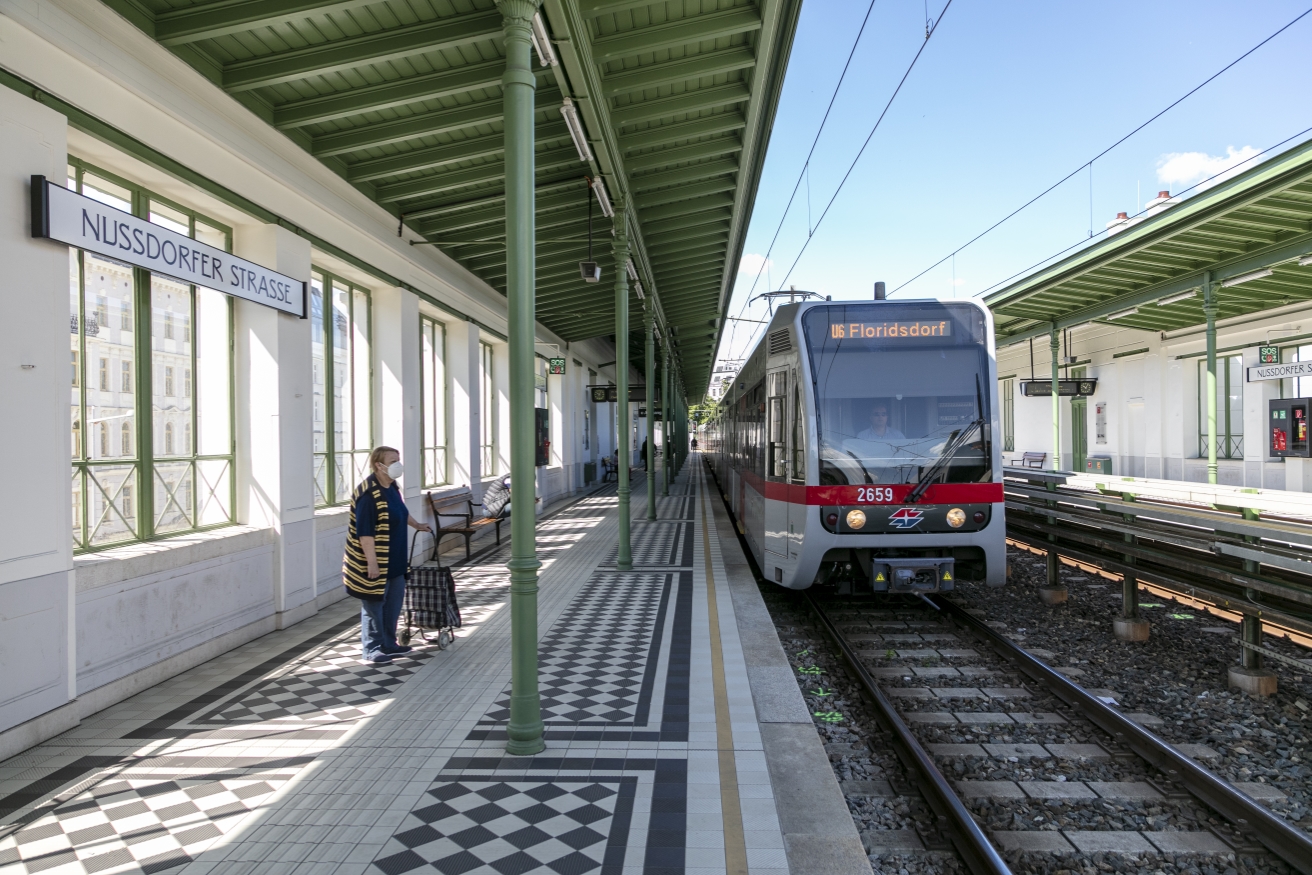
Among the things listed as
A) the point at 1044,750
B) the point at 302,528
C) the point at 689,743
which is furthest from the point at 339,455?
the point at 1044,750

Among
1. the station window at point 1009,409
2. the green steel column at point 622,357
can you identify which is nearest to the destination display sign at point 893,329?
the green steel column at point 622,357

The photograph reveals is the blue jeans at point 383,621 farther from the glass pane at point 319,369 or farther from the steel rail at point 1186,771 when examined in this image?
the steel rail at point 1186,771

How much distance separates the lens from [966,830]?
11.8 ft

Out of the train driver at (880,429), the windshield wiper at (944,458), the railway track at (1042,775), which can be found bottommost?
the railway track at (1042,775)

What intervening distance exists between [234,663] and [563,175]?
6.62 metres

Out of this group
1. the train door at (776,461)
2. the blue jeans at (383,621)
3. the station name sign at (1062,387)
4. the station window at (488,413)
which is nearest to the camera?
the blue jeans at (383,621)

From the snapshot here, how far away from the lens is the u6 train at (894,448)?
717 centimetres

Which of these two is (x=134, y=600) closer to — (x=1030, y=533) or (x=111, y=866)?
(x=111, y=866)

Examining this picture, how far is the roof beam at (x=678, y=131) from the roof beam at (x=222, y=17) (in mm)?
4303

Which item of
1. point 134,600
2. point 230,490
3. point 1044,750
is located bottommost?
point 1044,750

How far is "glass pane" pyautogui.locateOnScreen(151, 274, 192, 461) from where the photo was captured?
250 inches

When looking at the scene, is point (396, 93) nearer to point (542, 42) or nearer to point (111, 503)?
point (542, 42)

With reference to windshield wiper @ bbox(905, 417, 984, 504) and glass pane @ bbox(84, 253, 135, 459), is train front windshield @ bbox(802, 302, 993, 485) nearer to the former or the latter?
windshield wiper @ bbox(905, 417, 984, 504)

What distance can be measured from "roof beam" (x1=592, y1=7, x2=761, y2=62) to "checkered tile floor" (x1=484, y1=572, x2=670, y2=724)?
524 centimetres
